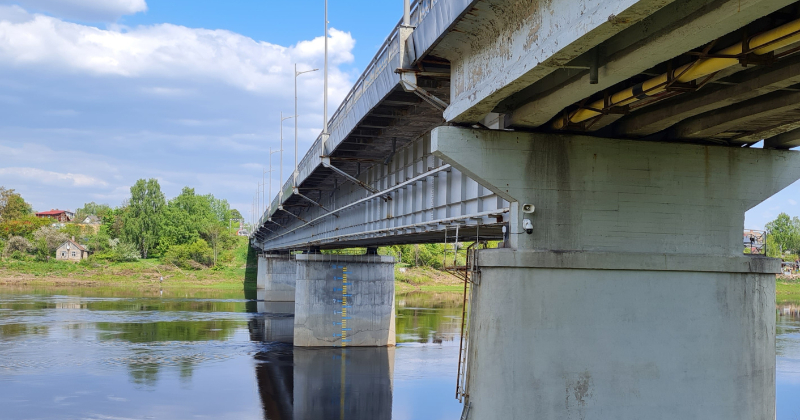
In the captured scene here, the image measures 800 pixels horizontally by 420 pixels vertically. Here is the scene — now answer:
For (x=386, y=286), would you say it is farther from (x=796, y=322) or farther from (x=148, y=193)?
(x=148, y=193)

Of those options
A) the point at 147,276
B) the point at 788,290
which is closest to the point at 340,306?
the point at 147,276

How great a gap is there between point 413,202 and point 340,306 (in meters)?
19.1

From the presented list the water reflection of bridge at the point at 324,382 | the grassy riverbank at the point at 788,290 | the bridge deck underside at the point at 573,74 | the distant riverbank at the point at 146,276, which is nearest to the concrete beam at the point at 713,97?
the bridge deck underside at the point at 573,74

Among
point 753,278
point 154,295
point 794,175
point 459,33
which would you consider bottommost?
point 154,295

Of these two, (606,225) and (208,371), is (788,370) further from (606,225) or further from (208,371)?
(208,371)

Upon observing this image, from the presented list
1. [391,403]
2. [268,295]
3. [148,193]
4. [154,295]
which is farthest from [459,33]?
[148,193]

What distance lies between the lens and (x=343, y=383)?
99.0ft

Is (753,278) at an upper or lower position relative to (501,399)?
upper

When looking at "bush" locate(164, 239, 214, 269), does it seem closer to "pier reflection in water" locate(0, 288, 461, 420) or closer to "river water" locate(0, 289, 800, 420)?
"pier reflection in water" locate(0, 288, 461, 420)

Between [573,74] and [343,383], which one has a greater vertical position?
[573,74]

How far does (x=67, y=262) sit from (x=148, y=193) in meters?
28.8

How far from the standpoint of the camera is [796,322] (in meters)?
58.0

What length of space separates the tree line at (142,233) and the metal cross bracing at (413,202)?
8866cm

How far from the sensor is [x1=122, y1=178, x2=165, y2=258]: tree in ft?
433
